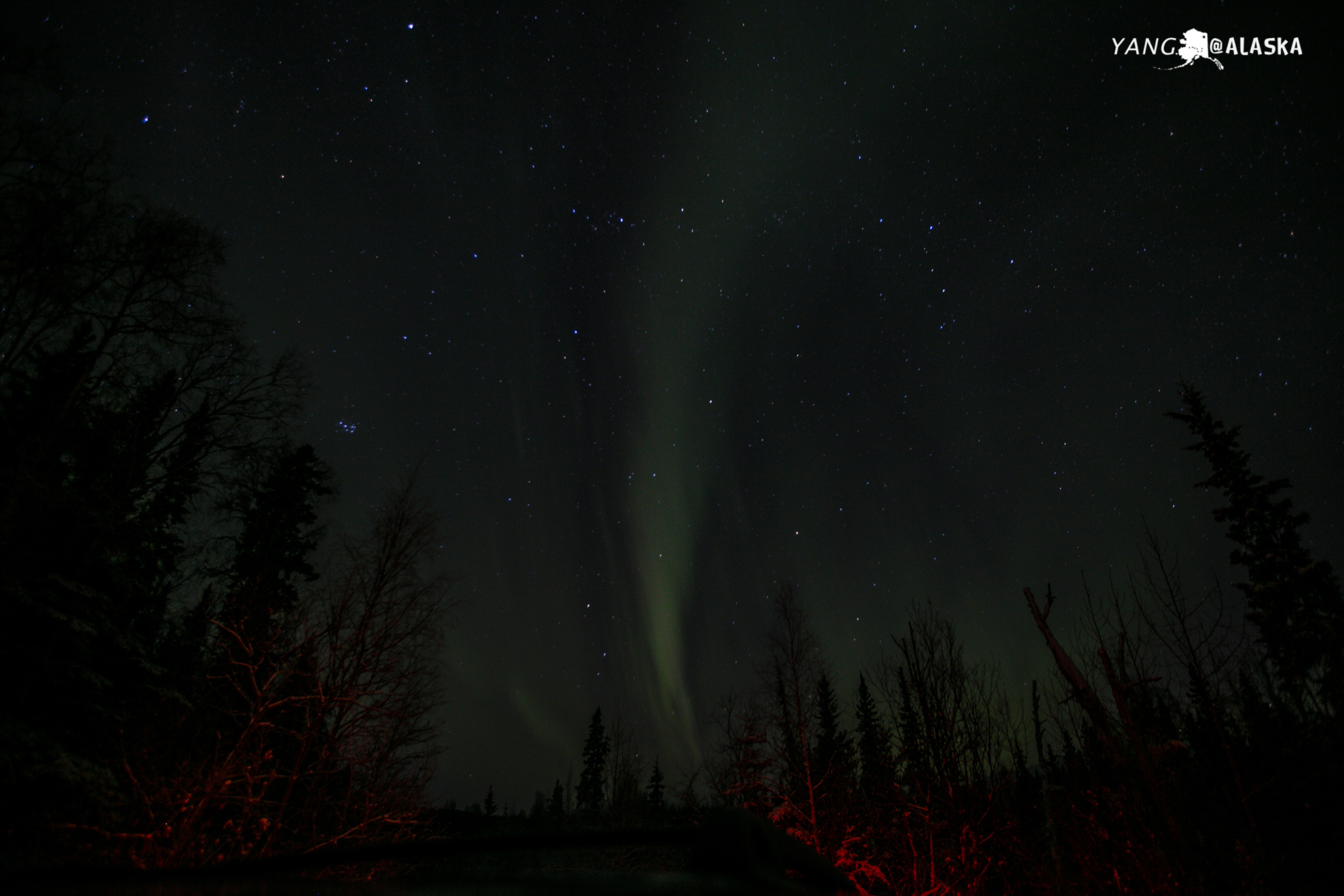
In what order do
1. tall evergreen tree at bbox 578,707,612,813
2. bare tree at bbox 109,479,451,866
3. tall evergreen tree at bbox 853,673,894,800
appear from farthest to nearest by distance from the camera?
tall evergreen tree at bbox 578,707,612,813 < tall evergreen tree at bbox 853,673,894,800 < bare tree at bbox 109,479,451,866

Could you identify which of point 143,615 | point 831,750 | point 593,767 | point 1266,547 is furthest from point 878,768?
point 593,767

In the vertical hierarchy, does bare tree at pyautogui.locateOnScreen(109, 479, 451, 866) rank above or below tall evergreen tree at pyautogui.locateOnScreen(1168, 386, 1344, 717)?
below

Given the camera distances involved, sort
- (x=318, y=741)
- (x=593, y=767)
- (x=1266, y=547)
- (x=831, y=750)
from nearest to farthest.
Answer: (x=318, y=741)
(x=1266, y=547)
(x=831, y=750)
(x=593, y=767)

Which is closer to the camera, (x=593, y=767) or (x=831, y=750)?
(x=831, y=750)

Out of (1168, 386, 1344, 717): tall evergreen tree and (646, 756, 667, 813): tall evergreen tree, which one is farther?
(646, 756, 667, 813): tall evergreen tree

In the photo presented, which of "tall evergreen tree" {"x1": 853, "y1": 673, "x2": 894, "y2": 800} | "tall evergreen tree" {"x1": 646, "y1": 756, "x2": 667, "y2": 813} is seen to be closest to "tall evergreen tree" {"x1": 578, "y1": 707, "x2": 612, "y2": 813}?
"tall evergreen tree" {"x1": 646, "y1": 756, "x2": 667, "y2": 813}

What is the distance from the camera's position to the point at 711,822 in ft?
3.53

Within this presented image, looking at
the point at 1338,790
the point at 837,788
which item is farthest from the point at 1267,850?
the point at 837,788

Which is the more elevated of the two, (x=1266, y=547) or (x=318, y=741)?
(x=1266, y=547)

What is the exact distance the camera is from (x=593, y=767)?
8094 cm

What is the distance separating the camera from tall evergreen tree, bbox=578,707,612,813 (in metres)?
74.5

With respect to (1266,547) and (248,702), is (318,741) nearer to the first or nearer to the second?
(248,702)

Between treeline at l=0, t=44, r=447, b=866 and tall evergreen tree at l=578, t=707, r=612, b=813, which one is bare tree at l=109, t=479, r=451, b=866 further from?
tall evergreen tree at l=578, t=707, r=612, b=813

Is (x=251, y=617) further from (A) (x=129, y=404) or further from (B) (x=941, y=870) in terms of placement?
(B) (x=941, y=870)
